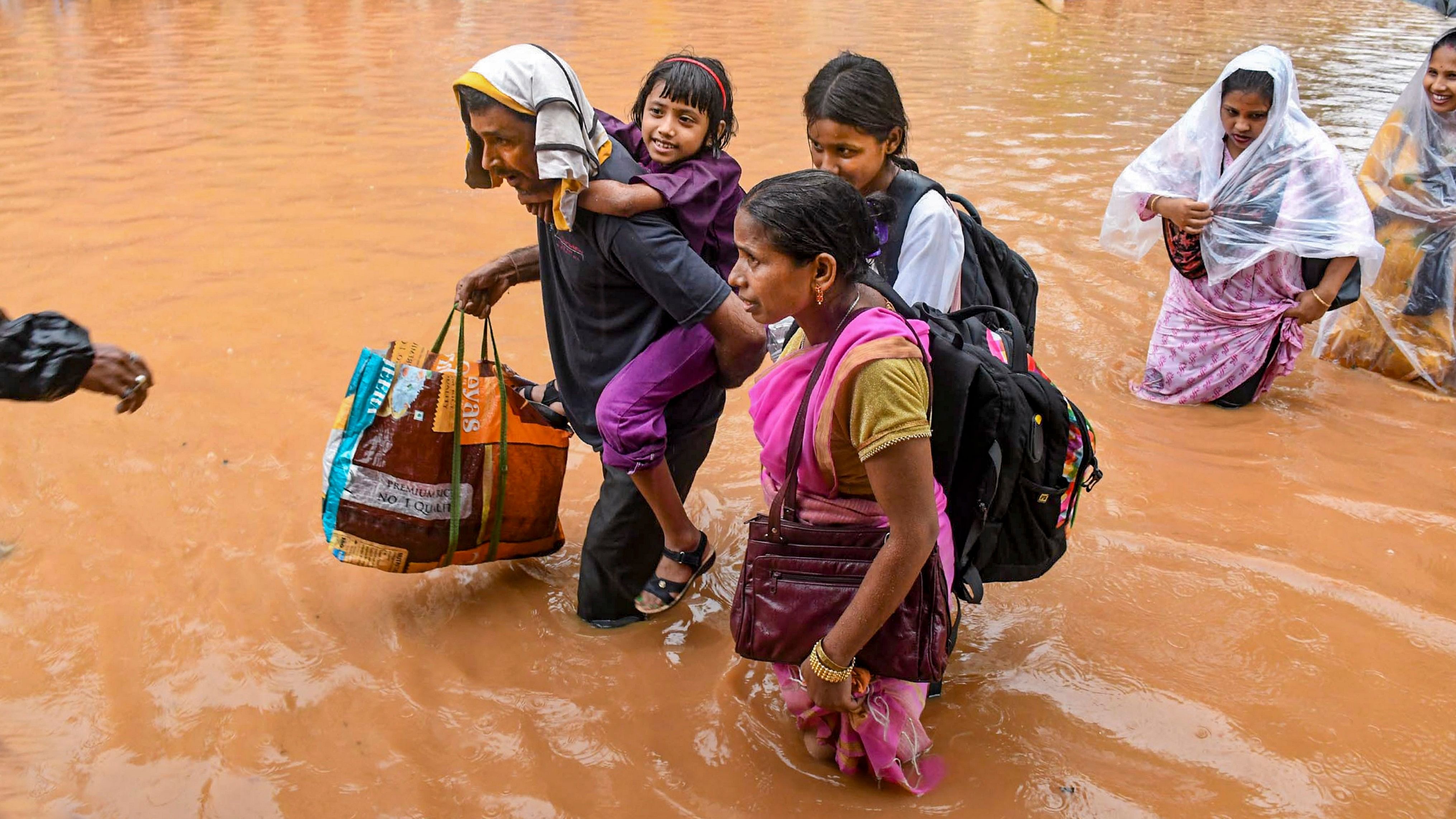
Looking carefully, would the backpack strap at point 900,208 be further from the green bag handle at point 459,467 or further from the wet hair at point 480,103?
the green bag handle at point 459,467

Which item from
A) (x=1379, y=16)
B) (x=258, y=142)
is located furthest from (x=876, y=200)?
(x=1379, y=16)

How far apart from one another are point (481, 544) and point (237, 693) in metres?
0.72

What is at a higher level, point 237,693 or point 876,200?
point 876,200

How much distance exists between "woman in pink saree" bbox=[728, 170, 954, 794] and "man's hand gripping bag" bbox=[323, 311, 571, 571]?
3.01 feet

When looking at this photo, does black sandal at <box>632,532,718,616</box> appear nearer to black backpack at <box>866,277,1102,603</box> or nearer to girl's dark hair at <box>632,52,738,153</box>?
black backpack at <box>866,277,1102,603</box>

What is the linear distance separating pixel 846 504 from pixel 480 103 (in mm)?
1249

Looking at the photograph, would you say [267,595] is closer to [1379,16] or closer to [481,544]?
[481,544]

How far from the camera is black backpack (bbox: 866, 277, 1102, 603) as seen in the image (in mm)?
2158

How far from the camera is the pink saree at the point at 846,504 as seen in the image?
201 centimetres

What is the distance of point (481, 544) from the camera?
2.95 m

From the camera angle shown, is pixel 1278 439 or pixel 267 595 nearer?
pixel 267 595

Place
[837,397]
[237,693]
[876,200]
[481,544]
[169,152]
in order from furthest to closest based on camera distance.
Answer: [169,152], [481,544], [237,693], [876,200], [837,397]

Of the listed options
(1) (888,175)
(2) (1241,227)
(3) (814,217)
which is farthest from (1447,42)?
(3) (814,217)

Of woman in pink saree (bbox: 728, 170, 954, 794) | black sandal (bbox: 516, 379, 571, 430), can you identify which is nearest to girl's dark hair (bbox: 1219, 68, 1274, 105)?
woman in pink saree (bbox: 728, 170, 954, 794)
